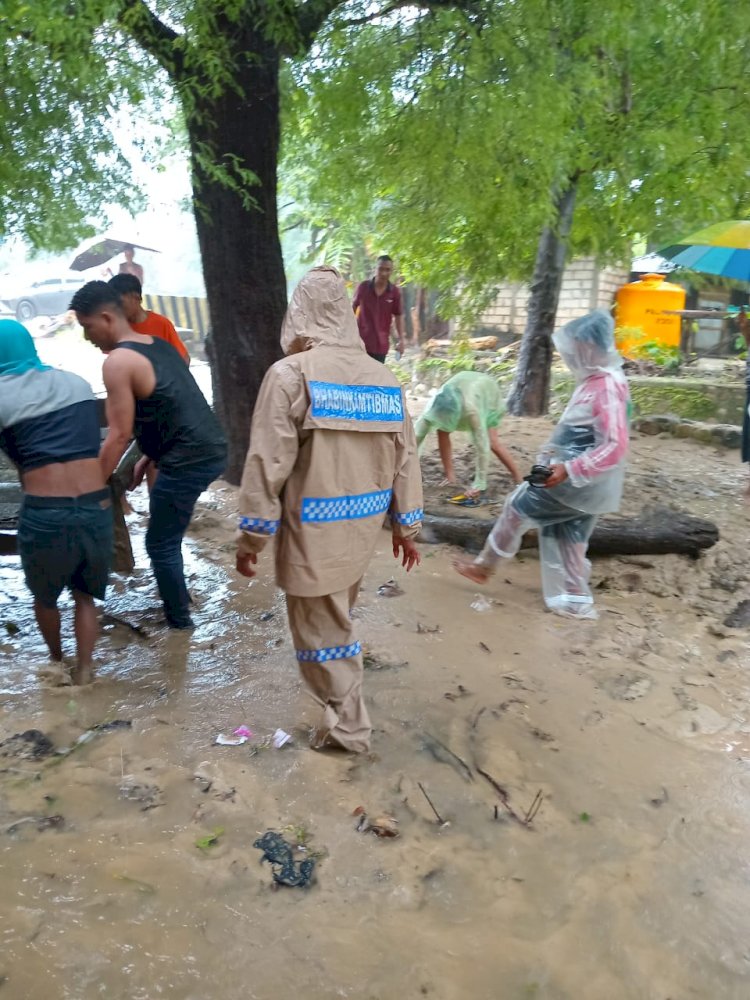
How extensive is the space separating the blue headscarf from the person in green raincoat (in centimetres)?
388

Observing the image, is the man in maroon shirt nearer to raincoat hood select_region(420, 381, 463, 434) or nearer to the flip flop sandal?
raincoat hood select_region(420, 381, 463, 434)

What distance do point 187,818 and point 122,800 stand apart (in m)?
0.25

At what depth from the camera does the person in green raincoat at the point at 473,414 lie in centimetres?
655

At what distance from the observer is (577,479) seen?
4.32 meters

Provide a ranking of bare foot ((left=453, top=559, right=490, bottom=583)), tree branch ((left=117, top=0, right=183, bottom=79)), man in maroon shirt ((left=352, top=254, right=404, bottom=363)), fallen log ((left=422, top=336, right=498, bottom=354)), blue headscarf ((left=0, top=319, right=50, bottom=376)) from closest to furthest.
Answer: blue headscarf ((left=0, top=319, right=50, bottom=376)) < tree branch ((left=117, top=0, right=183, bottom=79)) < bare foot ((left=453, top=559, right=490, bottom=583)) < man in maroon shirt ((left=352, top=254, right=404, bottom=363)) < fallen log ((left=422, top=336, right=498, bottom=354))

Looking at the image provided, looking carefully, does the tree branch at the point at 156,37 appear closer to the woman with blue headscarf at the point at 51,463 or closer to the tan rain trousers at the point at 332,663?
the woman with blue headscarf at the point at 51,463

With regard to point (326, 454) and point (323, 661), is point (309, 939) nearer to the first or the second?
point (323, 661)

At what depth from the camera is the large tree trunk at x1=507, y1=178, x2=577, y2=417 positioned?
8.59 metres

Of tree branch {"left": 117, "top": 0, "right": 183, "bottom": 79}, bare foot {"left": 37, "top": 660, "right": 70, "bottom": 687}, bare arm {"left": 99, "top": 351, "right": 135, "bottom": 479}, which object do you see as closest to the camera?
bare arm {"left": 99, "top": 351, "right": 135, "bottom": 479}

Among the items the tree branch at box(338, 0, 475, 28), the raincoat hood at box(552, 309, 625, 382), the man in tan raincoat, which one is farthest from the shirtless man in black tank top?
the tree branch at box(338, 0, 475, 28)

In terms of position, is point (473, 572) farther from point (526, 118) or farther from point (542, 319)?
point (542, 319)

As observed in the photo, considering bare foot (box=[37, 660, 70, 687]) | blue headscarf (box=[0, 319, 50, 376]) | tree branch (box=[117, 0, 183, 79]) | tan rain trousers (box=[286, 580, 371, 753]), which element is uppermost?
tree branch (box=[117, 0, 183, 79])

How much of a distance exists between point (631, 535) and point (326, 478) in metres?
3.34

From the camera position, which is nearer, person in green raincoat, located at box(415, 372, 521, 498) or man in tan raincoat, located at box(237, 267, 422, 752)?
man in tan raincoat, located at box(237, 267, 422, 752)
